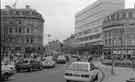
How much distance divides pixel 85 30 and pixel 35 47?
163 feet

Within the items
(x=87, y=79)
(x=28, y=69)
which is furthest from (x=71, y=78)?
(x=28, y=69)

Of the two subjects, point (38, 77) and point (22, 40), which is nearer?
point (38, 77)

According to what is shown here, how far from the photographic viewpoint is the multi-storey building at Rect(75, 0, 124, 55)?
93.2 m

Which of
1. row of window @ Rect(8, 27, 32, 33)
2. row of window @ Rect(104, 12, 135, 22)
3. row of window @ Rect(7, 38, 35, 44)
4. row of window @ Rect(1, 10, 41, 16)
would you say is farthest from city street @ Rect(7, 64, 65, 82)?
row of window @ Rect(104, 12, 135, 22)

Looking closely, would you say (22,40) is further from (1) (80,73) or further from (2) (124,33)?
(1) (80,73)

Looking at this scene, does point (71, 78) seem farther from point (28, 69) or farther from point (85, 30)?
point (85, 30)

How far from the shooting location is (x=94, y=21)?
103 m

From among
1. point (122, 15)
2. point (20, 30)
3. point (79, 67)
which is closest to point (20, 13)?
point (20, 30)

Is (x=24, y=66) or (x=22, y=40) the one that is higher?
(x=22, y=40)

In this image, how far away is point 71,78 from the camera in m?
14.9

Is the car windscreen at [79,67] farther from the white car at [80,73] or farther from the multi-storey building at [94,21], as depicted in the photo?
the multi-storey building at [94,21]

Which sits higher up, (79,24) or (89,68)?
(79,24)

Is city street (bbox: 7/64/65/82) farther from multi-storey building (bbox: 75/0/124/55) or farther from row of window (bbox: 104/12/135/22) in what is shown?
multi-storey building (bbox: 75/0/124/55)

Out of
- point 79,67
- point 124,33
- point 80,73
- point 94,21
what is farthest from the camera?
point 94,21
